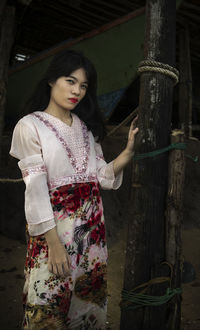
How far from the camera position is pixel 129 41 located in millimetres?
4566

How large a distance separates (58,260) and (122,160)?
0.63 m

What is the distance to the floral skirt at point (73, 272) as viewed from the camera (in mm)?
1386

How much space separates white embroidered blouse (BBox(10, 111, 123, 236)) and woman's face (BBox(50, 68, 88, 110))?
0.10 meters

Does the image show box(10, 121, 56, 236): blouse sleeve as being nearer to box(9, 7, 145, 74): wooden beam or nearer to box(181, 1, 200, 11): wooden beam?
box(9, 7, 145, 74): wooden beam

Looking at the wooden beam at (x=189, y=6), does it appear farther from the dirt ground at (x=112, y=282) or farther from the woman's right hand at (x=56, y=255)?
the woman's right hand at (x=56, y=255)

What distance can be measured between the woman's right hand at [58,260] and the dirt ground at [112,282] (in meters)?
1.26

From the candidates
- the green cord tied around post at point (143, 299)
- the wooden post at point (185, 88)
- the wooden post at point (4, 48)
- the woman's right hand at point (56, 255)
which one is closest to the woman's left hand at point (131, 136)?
the woman's right hand at point (56, 255)

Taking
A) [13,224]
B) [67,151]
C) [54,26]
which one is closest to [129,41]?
[54,26]

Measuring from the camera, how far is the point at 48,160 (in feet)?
4.66

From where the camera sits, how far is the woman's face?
4.88 feet

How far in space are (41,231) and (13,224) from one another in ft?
9.48

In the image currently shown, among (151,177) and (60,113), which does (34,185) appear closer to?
(60,113)

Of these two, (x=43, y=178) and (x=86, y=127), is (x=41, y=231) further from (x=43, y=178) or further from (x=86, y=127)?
(x=86, y=127)

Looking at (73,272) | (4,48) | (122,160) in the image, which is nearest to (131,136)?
(122,160)
